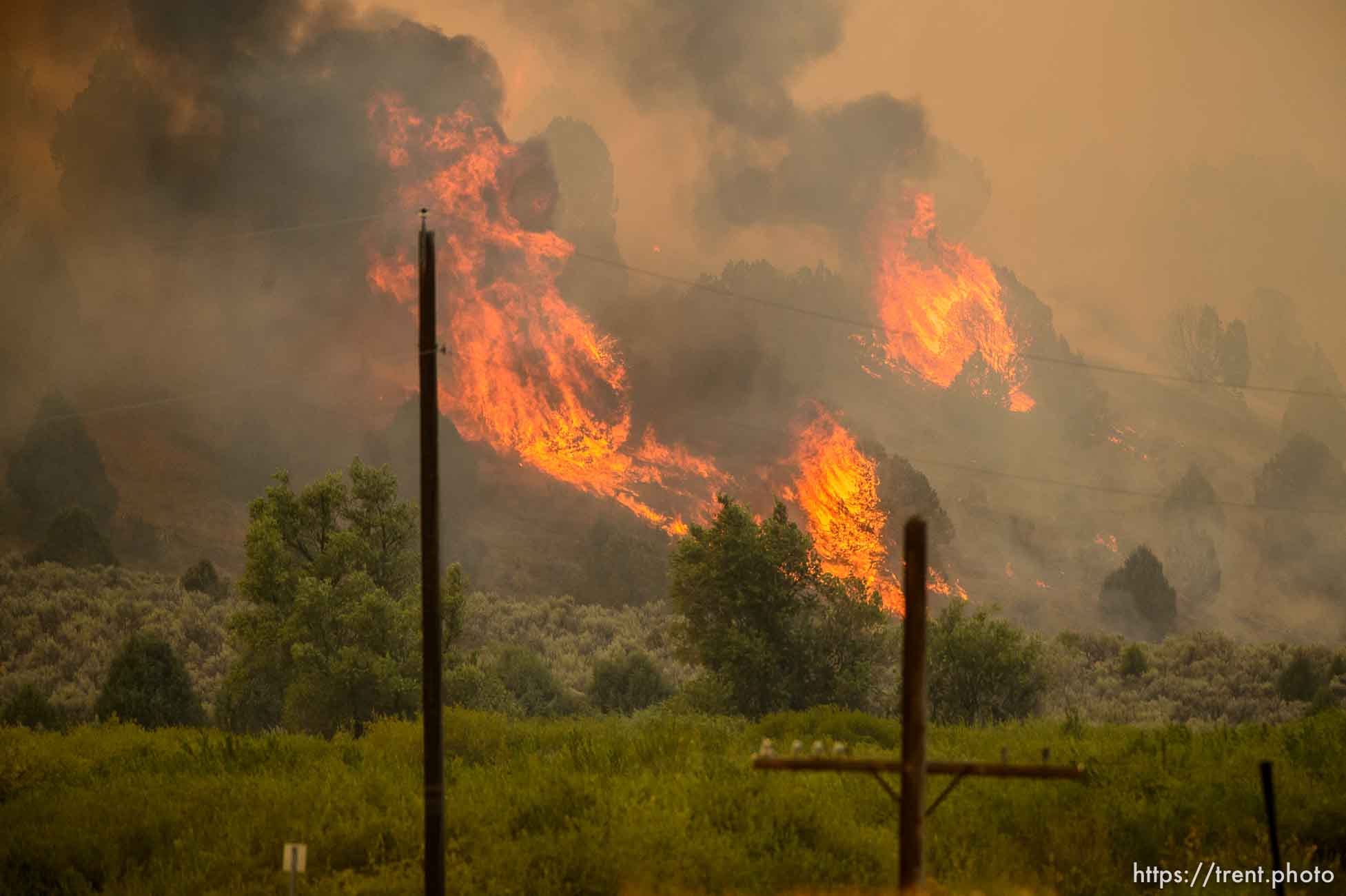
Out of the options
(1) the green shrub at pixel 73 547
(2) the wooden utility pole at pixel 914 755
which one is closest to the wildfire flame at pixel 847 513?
(1) the green shrub at pixel 73 547

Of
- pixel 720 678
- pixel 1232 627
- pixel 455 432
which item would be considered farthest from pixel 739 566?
pixel 1232 627

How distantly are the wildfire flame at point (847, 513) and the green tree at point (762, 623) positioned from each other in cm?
6659

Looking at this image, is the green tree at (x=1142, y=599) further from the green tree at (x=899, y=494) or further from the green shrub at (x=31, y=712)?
the green shrub at (x=31, y=712)

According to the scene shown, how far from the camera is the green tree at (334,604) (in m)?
53.0

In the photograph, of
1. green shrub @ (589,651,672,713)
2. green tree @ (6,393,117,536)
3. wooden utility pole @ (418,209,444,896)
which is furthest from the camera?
green tree @ (6,393,117,536)

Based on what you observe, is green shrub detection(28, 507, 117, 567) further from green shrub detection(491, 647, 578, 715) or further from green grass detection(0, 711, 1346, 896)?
green grass detection(0, 711, 1346, 896)

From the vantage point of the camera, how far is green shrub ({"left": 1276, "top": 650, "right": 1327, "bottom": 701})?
298 ft

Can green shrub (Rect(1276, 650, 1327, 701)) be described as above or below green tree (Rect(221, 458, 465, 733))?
below

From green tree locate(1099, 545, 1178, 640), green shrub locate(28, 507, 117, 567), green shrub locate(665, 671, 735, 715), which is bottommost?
green shrub locate(665, 671, 735, 715)

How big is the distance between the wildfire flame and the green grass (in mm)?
99429

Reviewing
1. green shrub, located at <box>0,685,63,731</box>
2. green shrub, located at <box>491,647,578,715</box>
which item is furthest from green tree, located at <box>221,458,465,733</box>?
green shrub, located at <box>491,647,578,715</box>

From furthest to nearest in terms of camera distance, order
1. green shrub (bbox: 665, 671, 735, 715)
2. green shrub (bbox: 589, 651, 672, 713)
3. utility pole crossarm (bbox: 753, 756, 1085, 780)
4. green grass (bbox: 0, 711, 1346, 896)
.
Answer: green shrub (bbox: 589, 651, 672, 713) < green shrub (bbox: 665, 671, 735, 715) < green grass (bbox: 0, 711, 1346, 896) < utility pole crossarm (bbox: 753, 756, 1085, 780)

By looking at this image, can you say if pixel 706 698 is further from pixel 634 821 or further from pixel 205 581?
pixel 205 581

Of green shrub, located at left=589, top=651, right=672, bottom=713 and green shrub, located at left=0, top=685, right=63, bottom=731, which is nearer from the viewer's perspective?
green shrub, located at left=0, top=685, right=63, bottom=731
